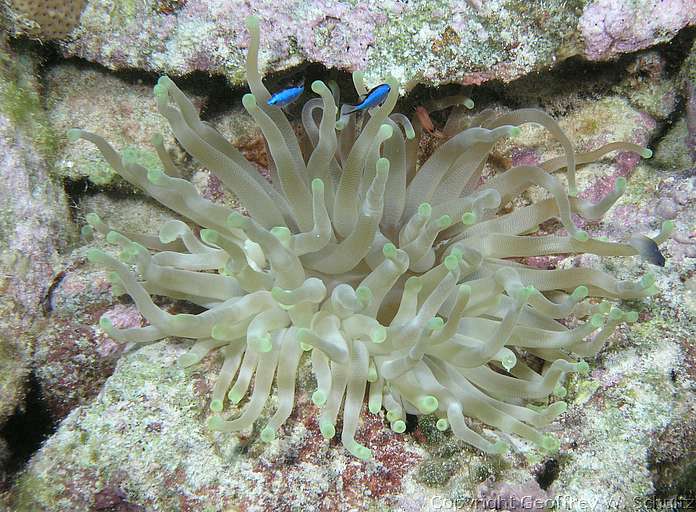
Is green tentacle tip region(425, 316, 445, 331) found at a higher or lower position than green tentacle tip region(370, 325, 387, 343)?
higher

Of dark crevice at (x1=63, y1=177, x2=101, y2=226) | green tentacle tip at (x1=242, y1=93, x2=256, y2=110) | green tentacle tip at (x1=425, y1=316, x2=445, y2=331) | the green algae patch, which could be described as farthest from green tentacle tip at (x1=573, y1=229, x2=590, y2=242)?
the green algae patch

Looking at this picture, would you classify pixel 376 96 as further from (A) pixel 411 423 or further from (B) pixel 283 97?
(A) pixel 411 423

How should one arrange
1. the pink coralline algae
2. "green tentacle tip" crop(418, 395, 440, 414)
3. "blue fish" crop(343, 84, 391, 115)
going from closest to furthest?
"green tentacle tip" crop(418, 395, 440, 414), "blue fish" crop(343, 84, 391, 115), the pink coralline algae

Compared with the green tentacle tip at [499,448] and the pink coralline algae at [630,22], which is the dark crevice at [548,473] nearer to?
the green tentacle tip at [499,448]

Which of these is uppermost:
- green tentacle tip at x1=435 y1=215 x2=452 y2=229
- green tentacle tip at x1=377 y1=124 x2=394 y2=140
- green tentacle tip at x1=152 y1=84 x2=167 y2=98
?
green tentacle tip at x1=377 y1=124 x2=394 y2=140

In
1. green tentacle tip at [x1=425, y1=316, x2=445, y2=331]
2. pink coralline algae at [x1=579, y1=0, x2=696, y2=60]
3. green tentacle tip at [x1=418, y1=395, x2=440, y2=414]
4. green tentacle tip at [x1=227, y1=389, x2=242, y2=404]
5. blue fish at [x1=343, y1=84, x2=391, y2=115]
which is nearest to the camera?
green tentacle tip at [x1=425, y1=316, x2=445, y2=331]

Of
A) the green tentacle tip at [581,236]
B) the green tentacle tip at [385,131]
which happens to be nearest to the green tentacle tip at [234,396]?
the green tentacle tip at [385,131]

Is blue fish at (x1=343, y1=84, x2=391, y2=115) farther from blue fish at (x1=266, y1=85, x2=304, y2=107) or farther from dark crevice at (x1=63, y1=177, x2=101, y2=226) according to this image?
dark crevice at (x1=63, y1=177, x2=101, y2=226)
